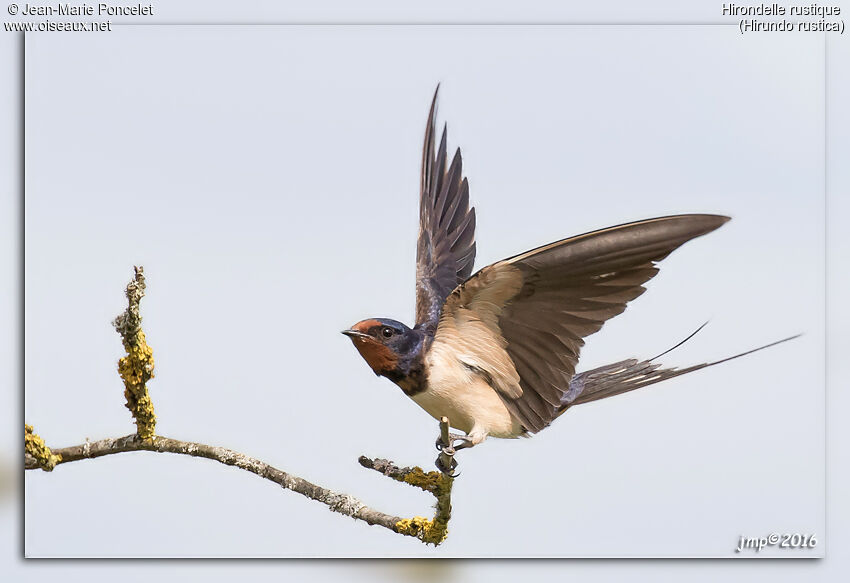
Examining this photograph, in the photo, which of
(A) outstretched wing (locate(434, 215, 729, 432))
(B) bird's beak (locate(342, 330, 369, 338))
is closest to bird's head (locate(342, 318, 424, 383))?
(B) bird's beak (locate(342, 330, 369, 338))

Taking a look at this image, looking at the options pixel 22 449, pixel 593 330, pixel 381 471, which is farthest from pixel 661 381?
pixel 22 449

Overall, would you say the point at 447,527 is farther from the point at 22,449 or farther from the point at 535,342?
the point at 22,449

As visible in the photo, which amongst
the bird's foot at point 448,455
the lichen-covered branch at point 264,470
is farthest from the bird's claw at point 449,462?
the lichen-covered branch at point 264,470

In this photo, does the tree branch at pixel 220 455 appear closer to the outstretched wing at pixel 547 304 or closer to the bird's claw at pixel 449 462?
the bird's claw at pixel 449 462

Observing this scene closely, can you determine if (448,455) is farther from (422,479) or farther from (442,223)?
(442,223)

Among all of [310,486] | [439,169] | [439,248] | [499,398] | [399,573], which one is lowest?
[399,573]

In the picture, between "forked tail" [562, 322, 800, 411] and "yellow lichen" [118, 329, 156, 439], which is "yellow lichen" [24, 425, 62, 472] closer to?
"yellow lichen" [118, 329, 156, 439]
